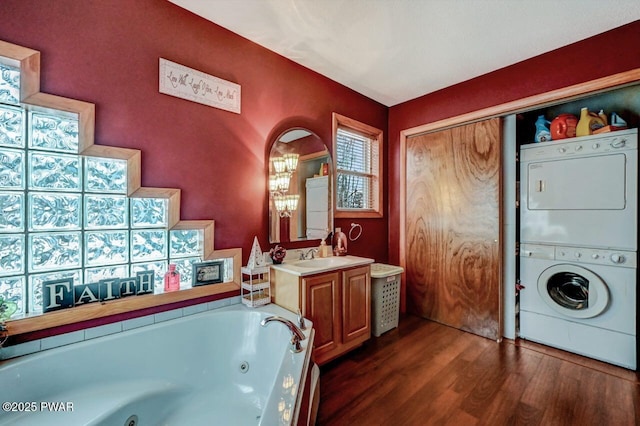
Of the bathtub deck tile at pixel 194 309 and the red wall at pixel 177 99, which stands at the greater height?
the red wall at pixel 177 99

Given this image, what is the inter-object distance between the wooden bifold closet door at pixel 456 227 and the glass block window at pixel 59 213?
2.62 metres

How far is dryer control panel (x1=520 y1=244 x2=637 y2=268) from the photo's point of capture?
6.93ft

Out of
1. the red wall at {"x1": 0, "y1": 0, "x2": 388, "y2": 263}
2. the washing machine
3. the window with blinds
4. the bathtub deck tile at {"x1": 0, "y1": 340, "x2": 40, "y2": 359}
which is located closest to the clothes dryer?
the washing machine

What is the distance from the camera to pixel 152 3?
173 centimetres

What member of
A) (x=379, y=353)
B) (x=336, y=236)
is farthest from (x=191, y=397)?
(x=336, y=236)

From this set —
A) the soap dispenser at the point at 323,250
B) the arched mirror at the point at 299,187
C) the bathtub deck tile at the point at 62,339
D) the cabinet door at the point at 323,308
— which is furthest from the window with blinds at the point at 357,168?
the bathtub deck tile at the point at 62,339

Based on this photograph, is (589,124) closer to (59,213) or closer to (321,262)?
(321,262)

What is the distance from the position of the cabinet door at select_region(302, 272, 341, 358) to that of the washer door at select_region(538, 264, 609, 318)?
6.44 feet

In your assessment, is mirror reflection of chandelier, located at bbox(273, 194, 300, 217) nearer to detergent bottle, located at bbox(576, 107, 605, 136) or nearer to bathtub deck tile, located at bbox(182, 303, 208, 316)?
bathtub deck tile, located at bbox(182, 303, 208, 316)

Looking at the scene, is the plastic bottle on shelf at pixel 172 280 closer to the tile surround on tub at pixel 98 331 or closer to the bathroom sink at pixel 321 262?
the tile surround on tub at pixel 98 331

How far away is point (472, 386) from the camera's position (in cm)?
193

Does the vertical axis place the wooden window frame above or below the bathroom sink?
above

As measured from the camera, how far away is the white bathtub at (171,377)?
1.20 metres

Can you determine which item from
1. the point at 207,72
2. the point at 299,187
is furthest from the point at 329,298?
the point at 207,72
